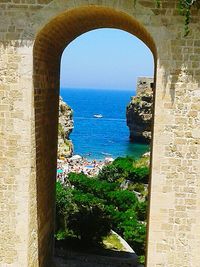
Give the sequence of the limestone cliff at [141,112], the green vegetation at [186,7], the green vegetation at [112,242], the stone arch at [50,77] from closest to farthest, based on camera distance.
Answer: the green vegetation at [186,7], the stone arch at [50,77], the green vegetation at [112,242], the limestone cliff at [141,112]

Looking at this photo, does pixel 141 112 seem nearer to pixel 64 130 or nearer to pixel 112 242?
pixel 64 130

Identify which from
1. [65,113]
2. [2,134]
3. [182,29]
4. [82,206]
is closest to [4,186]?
[2,134]

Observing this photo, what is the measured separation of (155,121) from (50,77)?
288 centimetres

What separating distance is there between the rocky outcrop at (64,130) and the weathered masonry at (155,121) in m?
29.0

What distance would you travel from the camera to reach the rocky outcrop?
38.4 m

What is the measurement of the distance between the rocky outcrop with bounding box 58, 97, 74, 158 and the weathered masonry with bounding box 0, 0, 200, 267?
2896 centimetres

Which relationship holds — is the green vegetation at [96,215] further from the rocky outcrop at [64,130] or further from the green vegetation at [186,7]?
the rocky outcrop at [64,130]

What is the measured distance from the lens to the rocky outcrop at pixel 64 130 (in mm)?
38375

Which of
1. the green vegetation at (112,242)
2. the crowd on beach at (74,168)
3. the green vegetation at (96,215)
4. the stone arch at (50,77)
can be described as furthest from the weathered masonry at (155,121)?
the crowd on beach at (74,168)

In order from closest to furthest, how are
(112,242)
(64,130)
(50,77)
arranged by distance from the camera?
1. (50,77)
2. (112,242)
3. (64,130)

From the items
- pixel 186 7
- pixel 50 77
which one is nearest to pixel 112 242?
pixel 50 77

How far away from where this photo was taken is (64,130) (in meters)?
40.2

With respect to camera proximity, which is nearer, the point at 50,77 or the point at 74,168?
the point at 50,77

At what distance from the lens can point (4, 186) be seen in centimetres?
785
